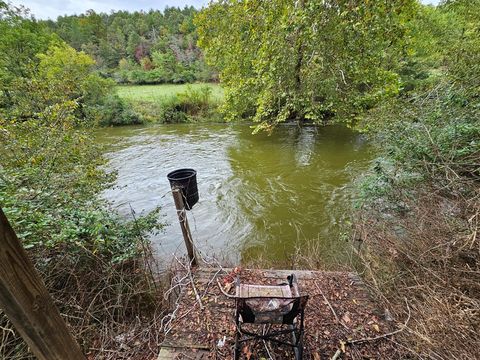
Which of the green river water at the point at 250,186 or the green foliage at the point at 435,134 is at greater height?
the green foliage at the point at 435,134

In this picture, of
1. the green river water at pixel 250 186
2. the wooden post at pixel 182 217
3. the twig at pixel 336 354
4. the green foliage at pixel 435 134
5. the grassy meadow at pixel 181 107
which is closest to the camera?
the twig at pixel 336 354

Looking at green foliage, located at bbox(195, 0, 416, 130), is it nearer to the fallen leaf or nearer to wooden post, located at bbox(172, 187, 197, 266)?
wooden post, located at bbox(172, 187, 197, 266)

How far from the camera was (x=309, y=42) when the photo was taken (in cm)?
426

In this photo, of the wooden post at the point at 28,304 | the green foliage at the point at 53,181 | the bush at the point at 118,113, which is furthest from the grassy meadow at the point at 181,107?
the wooden post at the point at 28,304

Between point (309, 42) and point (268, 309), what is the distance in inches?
169

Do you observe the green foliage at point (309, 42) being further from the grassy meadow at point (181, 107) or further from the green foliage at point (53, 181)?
the grassy meadow at point (181, 107)

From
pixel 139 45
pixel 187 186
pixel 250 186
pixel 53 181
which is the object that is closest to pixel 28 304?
pixel 187 186

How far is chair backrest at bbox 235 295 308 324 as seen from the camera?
1855mm

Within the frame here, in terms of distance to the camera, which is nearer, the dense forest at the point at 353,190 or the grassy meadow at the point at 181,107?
the dense forest at the point at 353,190

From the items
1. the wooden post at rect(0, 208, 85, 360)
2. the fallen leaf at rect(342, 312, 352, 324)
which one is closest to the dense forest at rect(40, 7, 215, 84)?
the fallen leaf at rect(342, 312, 352, 324)

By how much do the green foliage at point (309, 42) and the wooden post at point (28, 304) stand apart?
14.1ft

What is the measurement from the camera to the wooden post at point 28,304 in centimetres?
72

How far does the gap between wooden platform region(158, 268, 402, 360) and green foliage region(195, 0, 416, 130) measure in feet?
11.3

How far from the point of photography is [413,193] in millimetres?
3475
